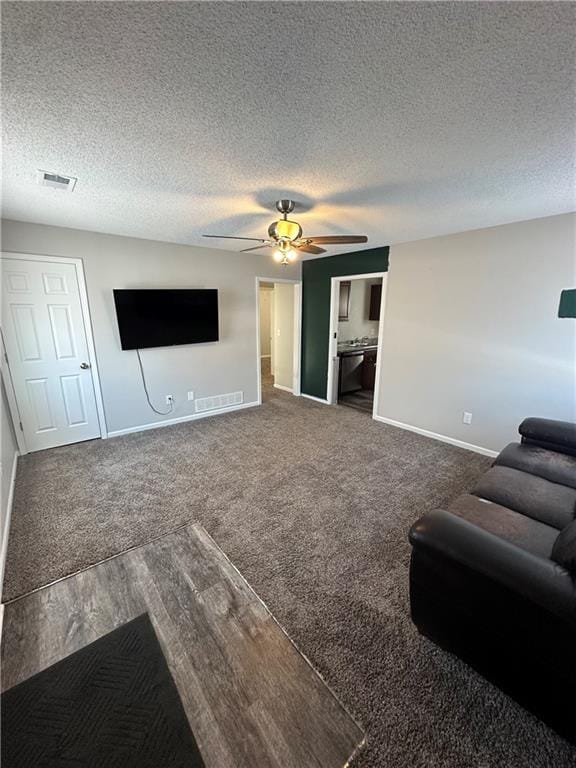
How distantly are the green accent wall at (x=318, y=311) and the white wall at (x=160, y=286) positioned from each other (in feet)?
1.30

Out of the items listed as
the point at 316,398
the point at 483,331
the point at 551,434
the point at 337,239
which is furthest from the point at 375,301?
the point at 551,434

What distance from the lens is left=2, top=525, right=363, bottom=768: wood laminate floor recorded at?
1161 mm

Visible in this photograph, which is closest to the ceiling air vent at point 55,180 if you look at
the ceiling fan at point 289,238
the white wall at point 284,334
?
the ceiling fan at point 289,238

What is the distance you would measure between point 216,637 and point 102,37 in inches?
95.3

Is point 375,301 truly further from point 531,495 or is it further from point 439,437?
point 531,495

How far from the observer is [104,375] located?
367 cm

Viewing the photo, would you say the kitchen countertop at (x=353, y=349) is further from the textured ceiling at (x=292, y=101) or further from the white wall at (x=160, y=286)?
the textured ceiling at (x=292, y=101)

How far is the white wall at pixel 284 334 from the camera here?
561 centimetres

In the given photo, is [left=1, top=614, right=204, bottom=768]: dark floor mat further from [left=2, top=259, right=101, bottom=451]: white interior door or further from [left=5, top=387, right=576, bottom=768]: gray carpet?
[left=2, top=259, right=101, bottom=451]: white interior door

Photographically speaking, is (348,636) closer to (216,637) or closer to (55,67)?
(216,637)

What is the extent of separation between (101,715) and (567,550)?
6.29 ft

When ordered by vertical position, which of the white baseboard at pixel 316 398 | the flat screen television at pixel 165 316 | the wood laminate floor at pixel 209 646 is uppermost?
the flat screen television at pixel 165 316

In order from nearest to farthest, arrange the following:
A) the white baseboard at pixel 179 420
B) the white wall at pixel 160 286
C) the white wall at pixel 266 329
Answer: the white wall at pixel 160 286, the white baseboard at pixel 179 420, the white wall at pixel 266 329

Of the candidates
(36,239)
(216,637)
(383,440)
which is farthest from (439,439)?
(36,239)
